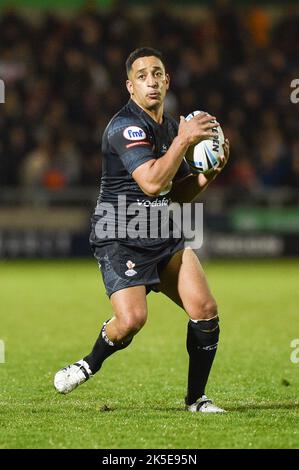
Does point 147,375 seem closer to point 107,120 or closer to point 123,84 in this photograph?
point 107,120

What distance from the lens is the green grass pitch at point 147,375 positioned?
17.3 feet

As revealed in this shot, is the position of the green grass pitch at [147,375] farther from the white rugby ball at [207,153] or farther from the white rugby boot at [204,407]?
the white rugby ball at [207,153]

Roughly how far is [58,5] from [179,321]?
10.9 metres

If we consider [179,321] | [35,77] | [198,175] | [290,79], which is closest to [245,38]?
[290,79]

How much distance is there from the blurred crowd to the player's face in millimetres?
11288

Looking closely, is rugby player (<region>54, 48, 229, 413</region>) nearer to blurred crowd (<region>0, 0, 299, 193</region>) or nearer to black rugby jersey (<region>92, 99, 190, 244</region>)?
black rugby jersey (<region>92, 99, 190, 244</region>)

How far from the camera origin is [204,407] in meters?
5.93

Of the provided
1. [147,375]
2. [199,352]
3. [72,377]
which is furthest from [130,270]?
[147,375]

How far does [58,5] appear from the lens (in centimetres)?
1988

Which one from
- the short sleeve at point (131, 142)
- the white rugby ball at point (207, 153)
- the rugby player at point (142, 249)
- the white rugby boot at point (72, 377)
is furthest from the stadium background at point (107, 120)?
the short sleeve at point (131, 142)

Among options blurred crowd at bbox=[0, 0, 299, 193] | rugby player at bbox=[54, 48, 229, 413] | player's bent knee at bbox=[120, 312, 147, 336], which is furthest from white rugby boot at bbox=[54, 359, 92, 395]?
blurred crowd at bbox=[0, 0, 299, 193]

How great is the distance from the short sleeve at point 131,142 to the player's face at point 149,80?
5.8 inches

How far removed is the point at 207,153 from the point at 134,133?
45 cm

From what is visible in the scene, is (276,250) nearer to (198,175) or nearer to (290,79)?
(290,79)
